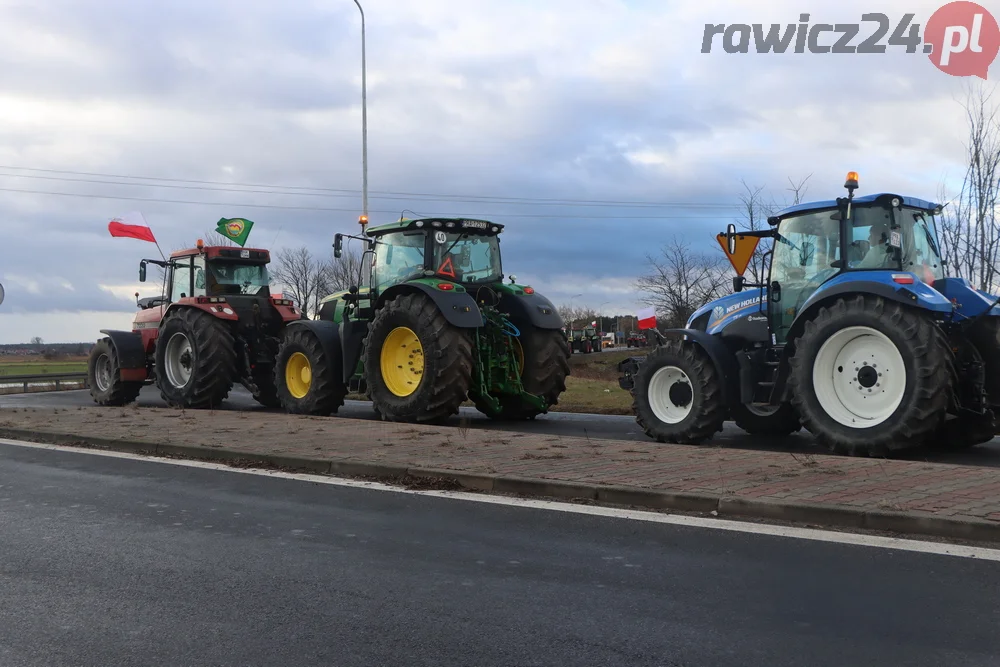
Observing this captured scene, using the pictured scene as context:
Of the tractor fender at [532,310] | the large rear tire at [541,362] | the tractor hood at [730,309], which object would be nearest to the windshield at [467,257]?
the tractor fender at [532,310]

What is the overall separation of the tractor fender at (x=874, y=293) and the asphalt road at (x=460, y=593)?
425cm

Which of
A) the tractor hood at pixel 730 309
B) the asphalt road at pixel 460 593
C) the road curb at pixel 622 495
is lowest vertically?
the asphalt road at pixel 460 593

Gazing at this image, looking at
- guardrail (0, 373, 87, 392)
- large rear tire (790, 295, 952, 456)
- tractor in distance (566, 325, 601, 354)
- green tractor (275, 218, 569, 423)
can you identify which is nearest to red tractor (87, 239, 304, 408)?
green tractor (275, 218, 569, 423)

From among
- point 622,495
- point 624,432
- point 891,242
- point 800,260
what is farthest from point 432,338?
point 622,495

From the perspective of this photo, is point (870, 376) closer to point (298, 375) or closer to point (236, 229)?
point (298, 375)

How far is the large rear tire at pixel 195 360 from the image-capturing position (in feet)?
53.7

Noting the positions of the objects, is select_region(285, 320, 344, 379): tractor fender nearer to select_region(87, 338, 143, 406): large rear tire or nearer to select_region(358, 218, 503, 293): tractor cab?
select_region(358, 218, 503, 293): tractor cab

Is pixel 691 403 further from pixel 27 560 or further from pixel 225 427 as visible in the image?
pixel 27 560

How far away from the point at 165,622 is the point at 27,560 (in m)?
1.80

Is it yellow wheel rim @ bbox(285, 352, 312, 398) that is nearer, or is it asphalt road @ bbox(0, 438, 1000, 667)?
asphalt road @ bbox(0, 438, 1000, 667)

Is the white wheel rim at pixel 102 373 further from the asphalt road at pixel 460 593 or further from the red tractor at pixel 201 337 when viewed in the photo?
the asphalt road at pixel 460 593

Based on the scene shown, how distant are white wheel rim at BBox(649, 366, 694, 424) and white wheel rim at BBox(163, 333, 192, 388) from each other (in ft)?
30.5

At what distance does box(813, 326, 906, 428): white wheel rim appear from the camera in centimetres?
941

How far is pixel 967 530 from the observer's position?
231 inches
